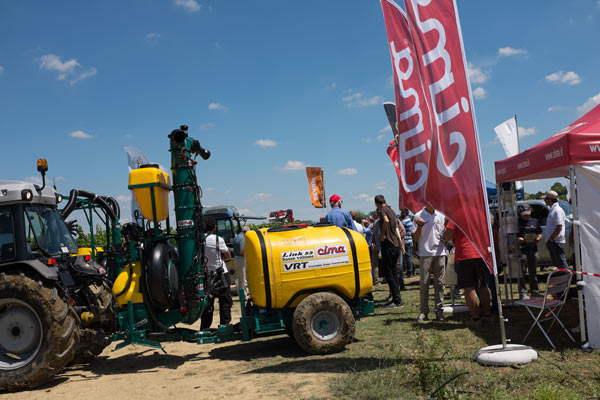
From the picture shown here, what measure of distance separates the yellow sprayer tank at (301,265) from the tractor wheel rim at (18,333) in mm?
2564

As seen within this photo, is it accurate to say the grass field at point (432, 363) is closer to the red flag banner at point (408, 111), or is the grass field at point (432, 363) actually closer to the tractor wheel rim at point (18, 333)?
the red flag banner at point (408, 111)

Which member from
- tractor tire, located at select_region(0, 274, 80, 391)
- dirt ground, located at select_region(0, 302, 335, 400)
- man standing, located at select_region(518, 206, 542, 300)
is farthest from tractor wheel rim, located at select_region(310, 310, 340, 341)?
man standing, located at select_region(518, 206, 542, 300)

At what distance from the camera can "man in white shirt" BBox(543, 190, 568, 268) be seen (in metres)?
8.71

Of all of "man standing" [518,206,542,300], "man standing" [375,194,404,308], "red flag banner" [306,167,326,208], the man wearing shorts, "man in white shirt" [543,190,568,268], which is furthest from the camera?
"red flag banner" [306,167,326,208]

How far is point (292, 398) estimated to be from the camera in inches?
176

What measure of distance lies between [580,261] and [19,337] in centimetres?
652

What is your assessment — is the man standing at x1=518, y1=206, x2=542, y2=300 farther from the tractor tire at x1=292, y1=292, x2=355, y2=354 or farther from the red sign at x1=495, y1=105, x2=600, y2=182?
the tractor tire at x1=292, y1=292, x2=355, y2=354

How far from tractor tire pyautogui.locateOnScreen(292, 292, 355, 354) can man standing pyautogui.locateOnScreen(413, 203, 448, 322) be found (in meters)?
2.03

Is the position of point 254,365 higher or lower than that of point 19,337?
lower

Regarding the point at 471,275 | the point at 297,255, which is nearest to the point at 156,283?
the point at 297,255

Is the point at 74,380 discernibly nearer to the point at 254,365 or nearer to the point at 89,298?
the point at 89,298

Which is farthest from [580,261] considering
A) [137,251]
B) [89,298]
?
[89,298]

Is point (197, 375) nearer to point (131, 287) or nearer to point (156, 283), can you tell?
point (156, 283)

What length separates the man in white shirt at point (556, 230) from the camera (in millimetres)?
8711
